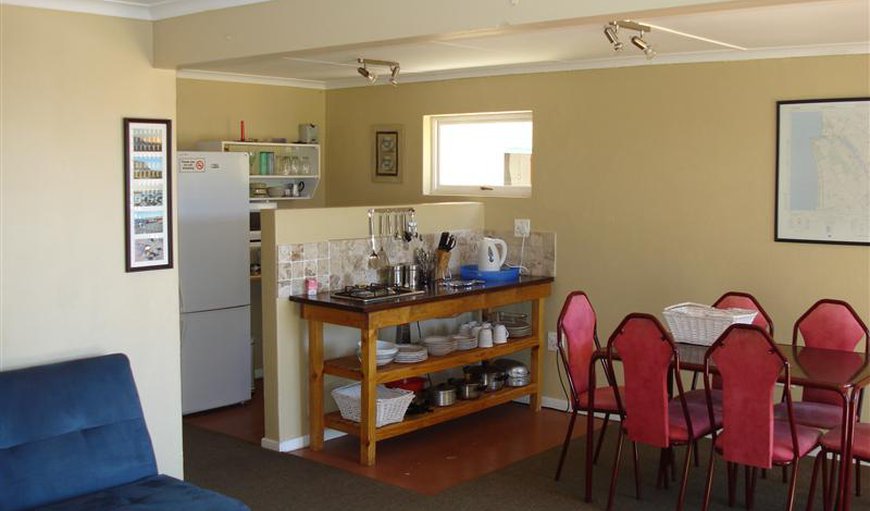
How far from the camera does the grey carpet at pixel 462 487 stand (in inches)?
185

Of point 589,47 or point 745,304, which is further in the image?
point 589,47

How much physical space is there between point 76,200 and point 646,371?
104 inches

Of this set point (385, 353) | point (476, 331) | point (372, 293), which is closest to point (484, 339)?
point (476, 331)

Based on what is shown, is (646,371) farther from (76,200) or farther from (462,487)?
(76,200)

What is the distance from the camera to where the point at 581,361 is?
504 centimetres

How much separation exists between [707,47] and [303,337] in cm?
284

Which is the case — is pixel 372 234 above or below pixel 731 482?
above

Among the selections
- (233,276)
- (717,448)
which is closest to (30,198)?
(233,276)

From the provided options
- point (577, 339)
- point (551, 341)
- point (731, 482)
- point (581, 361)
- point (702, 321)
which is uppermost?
point (702, 321)

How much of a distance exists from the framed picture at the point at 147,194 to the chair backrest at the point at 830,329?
3221 millimetres

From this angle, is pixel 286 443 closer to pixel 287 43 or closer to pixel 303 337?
pixel 303 337

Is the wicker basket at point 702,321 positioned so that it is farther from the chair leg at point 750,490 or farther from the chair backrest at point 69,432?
the chair backrest at point 69,432

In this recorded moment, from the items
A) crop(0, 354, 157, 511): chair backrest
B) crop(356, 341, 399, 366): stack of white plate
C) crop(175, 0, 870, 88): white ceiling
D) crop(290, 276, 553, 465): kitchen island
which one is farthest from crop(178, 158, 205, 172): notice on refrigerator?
crop(0, 354, 157, 511): chair backrest

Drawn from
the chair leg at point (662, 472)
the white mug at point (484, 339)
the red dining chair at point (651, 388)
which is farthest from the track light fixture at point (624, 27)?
the white mug at point (484, 339)
